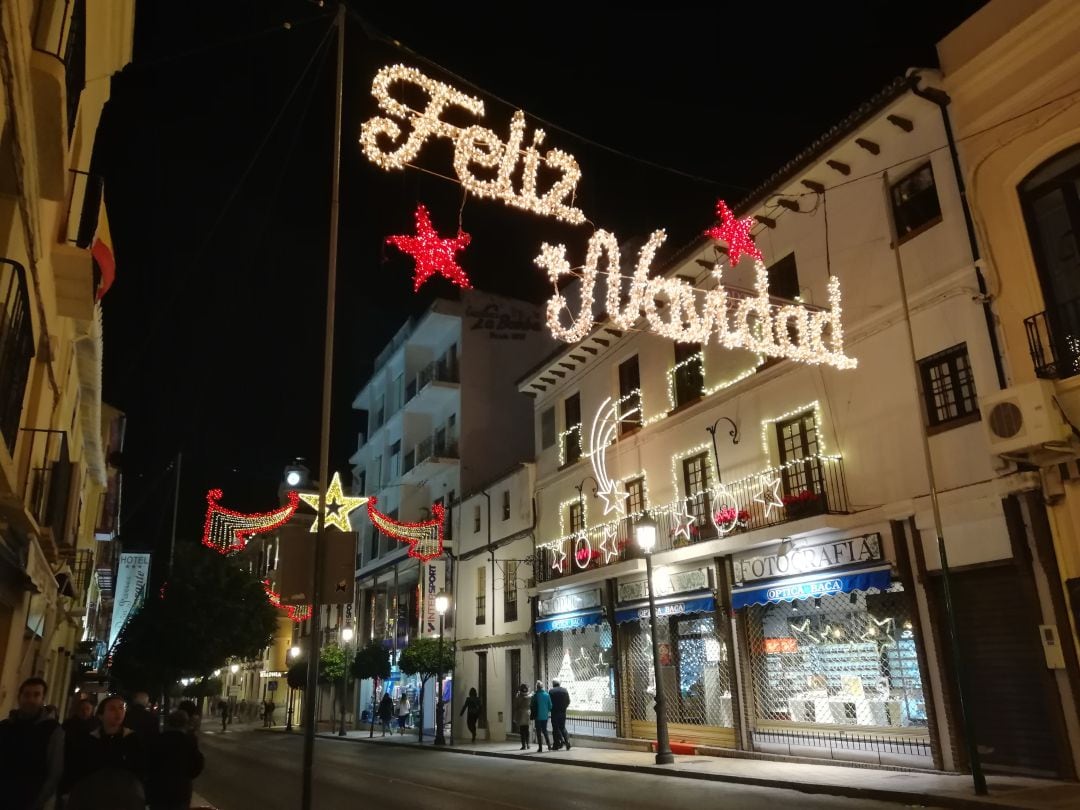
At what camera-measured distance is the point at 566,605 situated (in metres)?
23.6

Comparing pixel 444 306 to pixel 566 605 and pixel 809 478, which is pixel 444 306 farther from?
pixel 809 478

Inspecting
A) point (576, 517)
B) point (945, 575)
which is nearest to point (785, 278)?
point (945, 575)

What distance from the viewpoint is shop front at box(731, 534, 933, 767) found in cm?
1381

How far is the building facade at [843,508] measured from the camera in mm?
12656

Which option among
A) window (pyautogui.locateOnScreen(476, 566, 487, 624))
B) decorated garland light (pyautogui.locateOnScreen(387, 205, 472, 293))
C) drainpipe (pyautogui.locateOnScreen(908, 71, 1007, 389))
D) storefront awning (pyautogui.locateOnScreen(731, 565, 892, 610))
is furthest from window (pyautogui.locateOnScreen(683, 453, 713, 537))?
window (pyautogui.locateOnScreen(476, 566, 487, 624))

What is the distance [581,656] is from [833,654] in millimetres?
9609

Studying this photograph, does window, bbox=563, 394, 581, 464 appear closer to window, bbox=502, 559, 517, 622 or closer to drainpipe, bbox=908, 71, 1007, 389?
window, bbox=502, 559, 517, 622

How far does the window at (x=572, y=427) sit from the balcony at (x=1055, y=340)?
570 inches

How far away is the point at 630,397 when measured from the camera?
22.7 metres

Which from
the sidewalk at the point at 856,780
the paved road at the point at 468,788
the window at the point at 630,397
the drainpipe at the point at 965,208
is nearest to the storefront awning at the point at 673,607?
the sidewalk at the point at 856,780

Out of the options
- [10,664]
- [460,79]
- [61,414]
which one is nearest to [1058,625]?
[460,79]

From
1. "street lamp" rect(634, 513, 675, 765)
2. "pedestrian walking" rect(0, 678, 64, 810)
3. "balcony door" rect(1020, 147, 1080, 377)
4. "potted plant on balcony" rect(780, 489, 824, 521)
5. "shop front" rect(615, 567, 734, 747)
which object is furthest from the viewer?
"shop front" rect(615, 567, 734, 747)

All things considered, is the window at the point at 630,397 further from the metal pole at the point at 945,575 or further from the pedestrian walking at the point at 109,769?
the pedestrian walking at the point at 109,769

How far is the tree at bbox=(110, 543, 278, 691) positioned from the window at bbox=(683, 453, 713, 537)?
1925 cm
